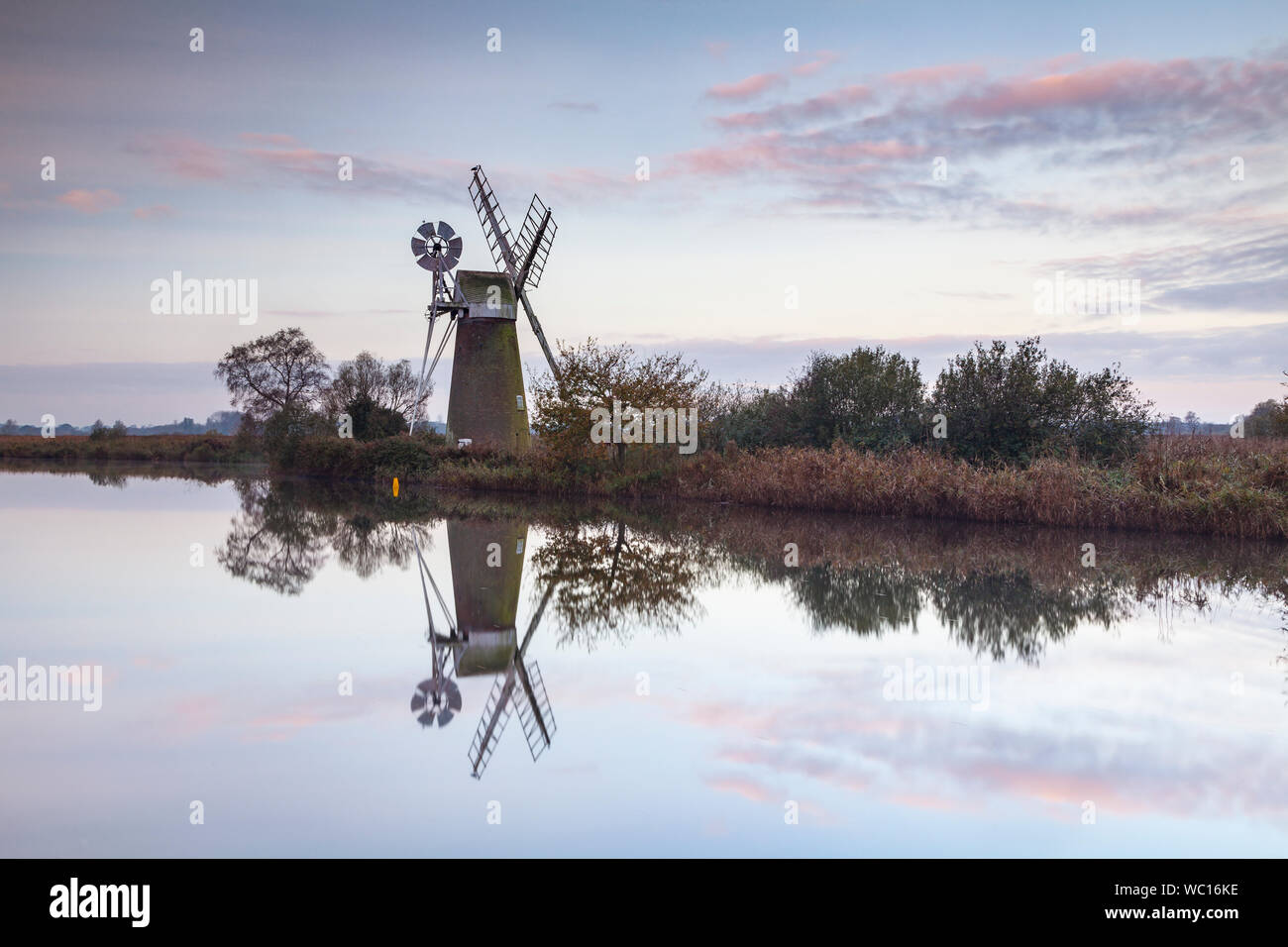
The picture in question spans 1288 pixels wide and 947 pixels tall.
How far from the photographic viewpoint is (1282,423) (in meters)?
22.2

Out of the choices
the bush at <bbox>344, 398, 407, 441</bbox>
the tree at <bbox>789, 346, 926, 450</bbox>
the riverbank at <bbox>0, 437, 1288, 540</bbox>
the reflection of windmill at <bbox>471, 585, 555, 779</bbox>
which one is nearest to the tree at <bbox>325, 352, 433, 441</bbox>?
the bush at <bbox>344, 398, 407, 441</bbox>

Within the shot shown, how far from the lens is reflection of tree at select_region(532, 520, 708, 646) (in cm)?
938

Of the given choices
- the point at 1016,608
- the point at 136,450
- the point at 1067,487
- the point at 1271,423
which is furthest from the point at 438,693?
the point at 136,450

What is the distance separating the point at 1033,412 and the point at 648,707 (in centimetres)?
1838

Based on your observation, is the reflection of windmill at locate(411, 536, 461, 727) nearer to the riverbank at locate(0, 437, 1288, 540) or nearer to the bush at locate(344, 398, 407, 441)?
the riverbank at locate(0, 437, 1288, 540)

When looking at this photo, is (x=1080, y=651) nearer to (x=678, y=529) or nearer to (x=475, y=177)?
(x=678, y=529)

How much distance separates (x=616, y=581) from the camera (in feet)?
38.5

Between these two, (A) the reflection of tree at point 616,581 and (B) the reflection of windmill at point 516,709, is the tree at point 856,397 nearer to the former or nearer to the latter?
(A) the reflection of tree at point 616,581

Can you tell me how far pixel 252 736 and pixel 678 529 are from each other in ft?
42.3

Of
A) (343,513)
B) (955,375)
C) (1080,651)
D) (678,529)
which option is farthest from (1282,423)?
(343,513)

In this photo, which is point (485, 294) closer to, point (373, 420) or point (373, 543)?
point (373, 420)

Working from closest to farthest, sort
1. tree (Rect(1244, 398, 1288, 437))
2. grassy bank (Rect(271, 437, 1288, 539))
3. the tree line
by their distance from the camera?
1. grassy bank (Rect(271, 437, 1288, 539))
2. tree (Rect(1244, 398, 1288, 437))
3. the tree line

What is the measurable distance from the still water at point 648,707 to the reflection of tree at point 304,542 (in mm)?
239

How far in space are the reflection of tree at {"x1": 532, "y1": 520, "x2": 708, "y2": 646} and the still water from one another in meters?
0.07
